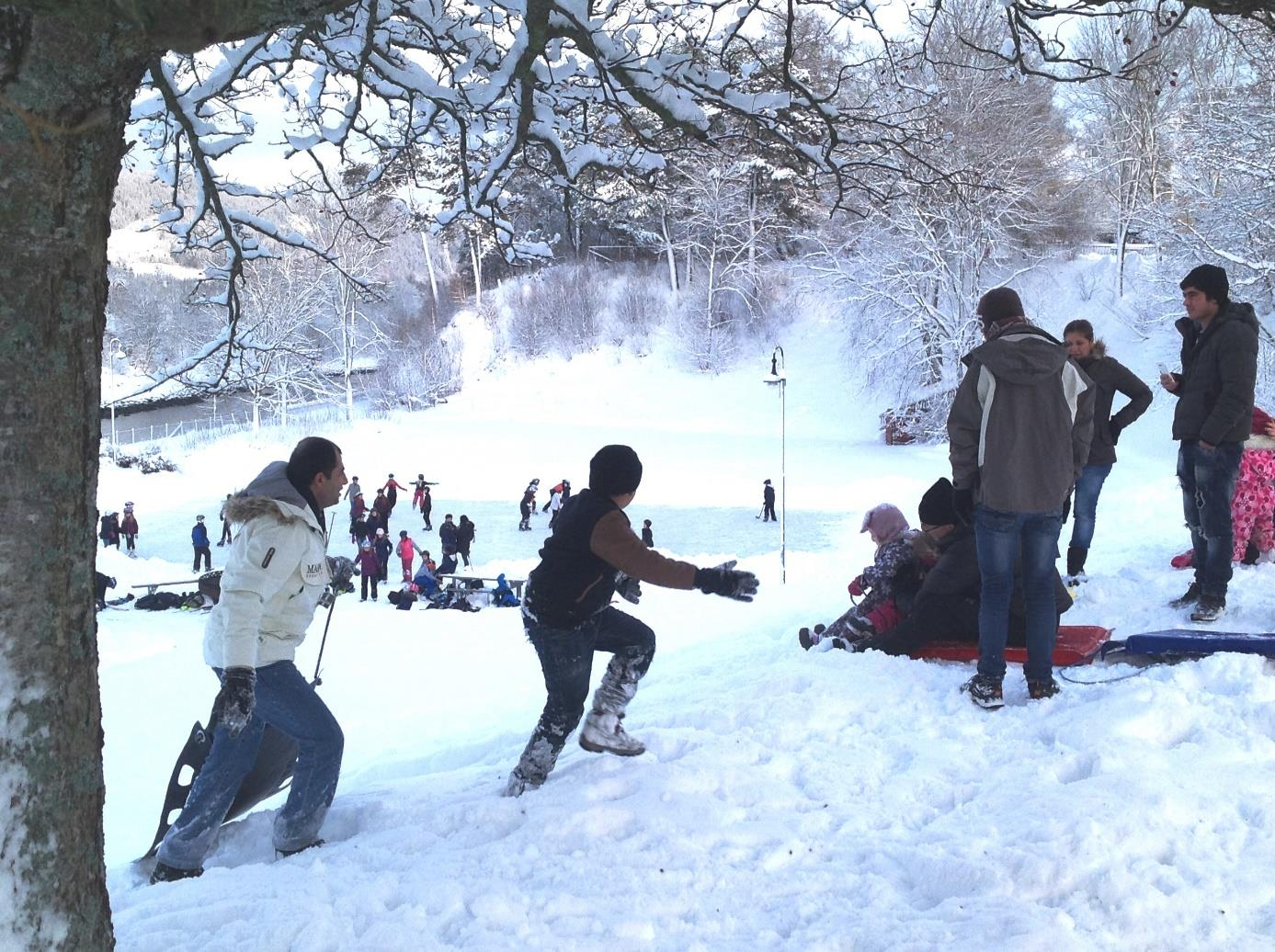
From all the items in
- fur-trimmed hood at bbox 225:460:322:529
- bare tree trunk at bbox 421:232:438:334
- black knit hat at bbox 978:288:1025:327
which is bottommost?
fur-trimmed hood at bbox 225:460:322:529

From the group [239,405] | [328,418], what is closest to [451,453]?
[328,418]

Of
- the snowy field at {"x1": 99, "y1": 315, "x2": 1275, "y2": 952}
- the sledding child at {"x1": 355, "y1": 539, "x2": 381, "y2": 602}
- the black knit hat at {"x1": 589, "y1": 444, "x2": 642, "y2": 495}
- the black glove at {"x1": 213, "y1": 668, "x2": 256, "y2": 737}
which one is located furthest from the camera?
the sledding child at {"x1": 355, "y1": 539, "x2": 381, "y2": 602}

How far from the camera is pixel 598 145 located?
16.7 ft

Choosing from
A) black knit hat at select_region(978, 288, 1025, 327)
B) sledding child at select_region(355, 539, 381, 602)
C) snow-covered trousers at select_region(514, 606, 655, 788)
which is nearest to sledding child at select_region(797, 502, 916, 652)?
black knit hat at select_region(978, 288, 1025, 327)

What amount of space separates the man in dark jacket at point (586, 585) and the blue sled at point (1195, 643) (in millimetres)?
2055

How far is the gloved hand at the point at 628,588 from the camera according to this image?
3863mm

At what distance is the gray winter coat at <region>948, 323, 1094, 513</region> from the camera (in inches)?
151

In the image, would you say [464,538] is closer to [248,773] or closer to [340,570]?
[340,570]

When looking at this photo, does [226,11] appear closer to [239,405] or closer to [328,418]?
[328,418]

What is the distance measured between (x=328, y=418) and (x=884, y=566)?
3347cm

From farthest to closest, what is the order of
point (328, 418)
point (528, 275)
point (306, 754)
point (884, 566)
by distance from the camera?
point (528, 275), point (328, 418), point (884, 566), point (306, 754)

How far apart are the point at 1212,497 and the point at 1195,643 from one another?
0.91 m

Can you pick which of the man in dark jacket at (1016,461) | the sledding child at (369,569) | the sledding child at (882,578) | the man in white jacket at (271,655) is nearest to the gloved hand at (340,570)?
the man in white jacket at (271,655)

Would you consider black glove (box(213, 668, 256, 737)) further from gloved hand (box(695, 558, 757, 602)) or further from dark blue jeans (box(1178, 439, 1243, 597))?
dark blue jeans (box(1178, 439, 1243, 597))
